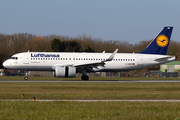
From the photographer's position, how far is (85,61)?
40594mm

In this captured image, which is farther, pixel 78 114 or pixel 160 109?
pixel 160 109

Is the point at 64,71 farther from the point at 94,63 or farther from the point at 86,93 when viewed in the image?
the point at 86,93

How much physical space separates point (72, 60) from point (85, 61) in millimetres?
Answer: 1950

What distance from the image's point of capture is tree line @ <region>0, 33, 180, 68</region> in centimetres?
8675

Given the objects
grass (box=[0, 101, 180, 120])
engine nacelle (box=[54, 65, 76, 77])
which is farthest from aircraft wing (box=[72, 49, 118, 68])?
grass (box=[0, 101, 180, 120])

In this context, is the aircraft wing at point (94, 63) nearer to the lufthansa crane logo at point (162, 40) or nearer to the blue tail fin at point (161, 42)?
the blue tail fin at point (161, 42)

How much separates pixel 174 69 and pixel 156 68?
321 inches

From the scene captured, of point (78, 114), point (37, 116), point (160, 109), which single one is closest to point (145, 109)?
point (160, 109)

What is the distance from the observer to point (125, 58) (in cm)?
4184

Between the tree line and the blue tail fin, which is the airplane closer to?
the blue tail fin

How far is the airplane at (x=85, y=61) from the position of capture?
38.5 metres

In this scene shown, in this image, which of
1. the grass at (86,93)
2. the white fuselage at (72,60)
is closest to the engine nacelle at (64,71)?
the white fuselage at (72,60)

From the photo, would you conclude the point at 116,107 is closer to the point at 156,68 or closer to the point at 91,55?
the point at 91,55

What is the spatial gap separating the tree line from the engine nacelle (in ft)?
135
